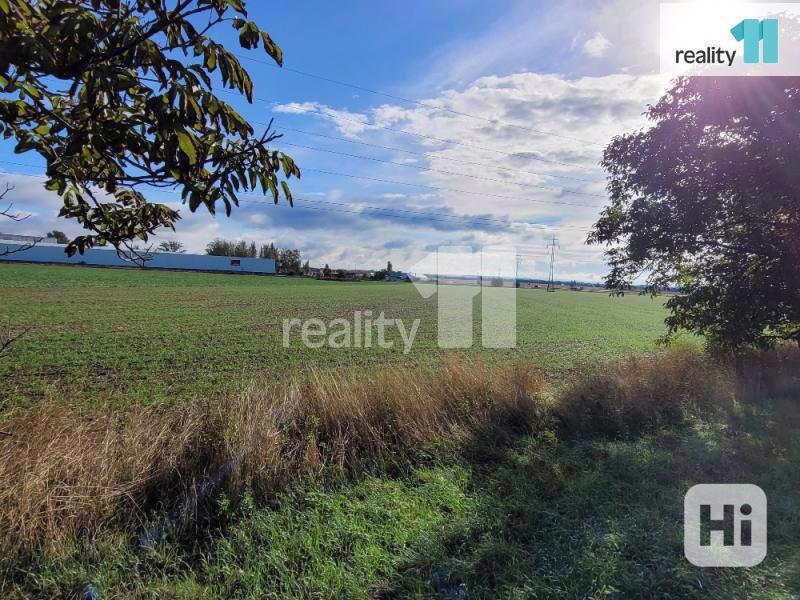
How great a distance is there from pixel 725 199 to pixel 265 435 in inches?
317

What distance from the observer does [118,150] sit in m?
1.90

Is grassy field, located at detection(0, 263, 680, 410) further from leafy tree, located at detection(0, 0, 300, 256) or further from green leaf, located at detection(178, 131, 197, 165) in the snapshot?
green leaf, located at detection(178, 131, 197, 165)

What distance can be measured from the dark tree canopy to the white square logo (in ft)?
15.0

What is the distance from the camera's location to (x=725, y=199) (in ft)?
21.0

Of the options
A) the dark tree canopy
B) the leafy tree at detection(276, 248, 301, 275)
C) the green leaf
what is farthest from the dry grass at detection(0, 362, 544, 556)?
the leafy tree at detection(276, 248, 301, 275)

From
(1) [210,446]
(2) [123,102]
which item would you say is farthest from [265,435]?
(2) [123,102]

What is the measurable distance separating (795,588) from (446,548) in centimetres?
213

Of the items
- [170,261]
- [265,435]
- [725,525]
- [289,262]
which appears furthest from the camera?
[289,262]

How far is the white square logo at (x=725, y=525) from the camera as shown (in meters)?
2.59

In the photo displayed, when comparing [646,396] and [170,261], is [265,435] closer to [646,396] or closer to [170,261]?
[646,396]

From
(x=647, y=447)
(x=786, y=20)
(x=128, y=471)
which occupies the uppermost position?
(x=786, y=20)

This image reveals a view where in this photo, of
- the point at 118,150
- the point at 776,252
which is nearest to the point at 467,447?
the point at 118,150

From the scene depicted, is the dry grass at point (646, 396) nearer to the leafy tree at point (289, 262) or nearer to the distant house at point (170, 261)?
the distant house at point (170, 261)

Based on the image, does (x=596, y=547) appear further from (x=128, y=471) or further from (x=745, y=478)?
(x=128, y=471)
